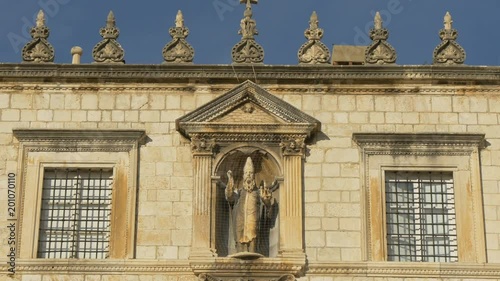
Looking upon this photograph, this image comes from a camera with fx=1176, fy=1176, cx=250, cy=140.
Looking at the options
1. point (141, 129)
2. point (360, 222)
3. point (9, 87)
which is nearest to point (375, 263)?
point (360, 222)

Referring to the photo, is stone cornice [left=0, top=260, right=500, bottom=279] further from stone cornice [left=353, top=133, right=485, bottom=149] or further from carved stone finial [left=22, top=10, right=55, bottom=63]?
carved stone finial [left=22, top=10, right=55, bottom=63]

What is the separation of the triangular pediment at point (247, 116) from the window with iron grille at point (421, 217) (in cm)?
204

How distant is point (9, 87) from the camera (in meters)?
23.3

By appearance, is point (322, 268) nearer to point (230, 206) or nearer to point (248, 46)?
point (230, 206)

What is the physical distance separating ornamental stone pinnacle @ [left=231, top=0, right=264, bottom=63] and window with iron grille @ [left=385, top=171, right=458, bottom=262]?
354 centimetres

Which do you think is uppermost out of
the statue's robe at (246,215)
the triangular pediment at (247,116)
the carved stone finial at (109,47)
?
the carved stone finial at (109,47)

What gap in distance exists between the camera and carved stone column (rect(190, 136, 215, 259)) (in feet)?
71.8

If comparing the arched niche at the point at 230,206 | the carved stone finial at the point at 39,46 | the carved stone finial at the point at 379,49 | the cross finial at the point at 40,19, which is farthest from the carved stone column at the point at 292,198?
the cross finial at the point at 40,19

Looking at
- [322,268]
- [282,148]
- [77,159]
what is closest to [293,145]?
[282,148]

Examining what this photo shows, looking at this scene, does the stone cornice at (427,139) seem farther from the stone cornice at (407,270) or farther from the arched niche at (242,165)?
the stone cornice at (407,270)

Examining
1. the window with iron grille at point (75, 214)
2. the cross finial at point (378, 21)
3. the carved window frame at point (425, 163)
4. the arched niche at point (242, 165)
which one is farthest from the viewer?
Result: the cross finial at point (378, 21)

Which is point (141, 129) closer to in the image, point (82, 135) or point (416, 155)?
point (82, 135)

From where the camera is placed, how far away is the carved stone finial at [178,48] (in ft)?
77.0

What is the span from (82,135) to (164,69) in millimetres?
2076
